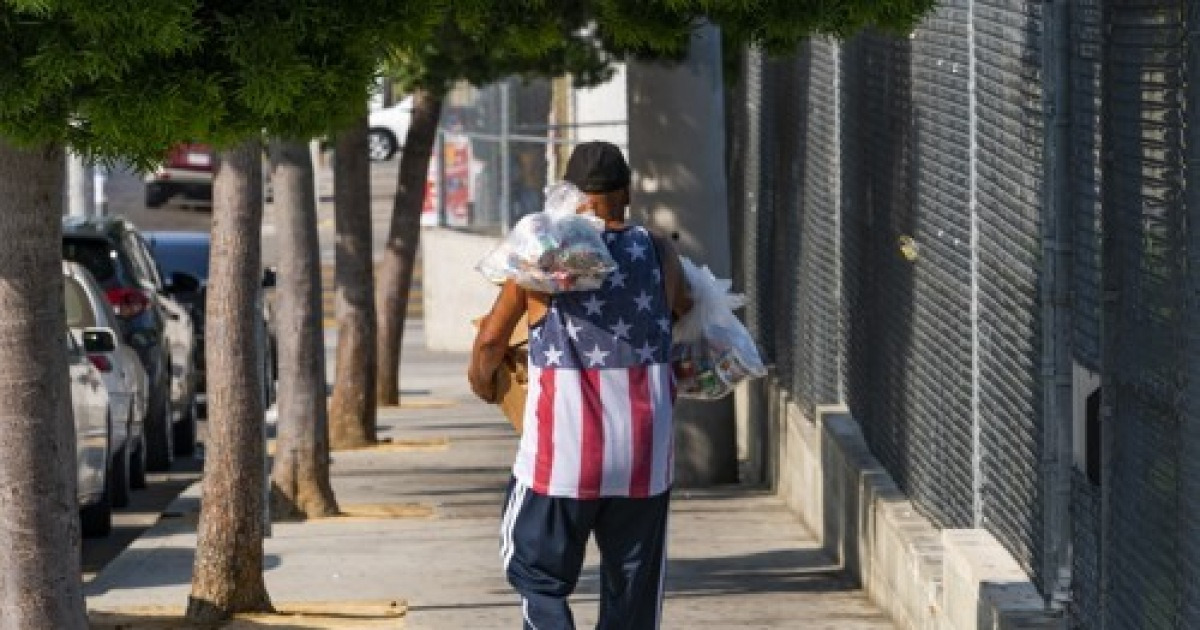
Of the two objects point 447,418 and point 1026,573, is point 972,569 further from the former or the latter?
point 447,418

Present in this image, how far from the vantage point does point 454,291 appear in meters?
33.4

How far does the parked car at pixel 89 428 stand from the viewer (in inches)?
620

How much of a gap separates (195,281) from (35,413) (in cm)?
1499

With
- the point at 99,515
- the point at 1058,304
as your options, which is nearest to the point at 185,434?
the point at 99,515

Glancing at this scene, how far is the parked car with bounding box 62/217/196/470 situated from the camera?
20.2 meters

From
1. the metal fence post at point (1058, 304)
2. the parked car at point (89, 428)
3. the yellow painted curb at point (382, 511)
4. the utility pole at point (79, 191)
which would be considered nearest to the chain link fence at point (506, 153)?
the utility pole at point (79, 191)

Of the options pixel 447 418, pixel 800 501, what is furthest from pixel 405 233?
pixel 800 501

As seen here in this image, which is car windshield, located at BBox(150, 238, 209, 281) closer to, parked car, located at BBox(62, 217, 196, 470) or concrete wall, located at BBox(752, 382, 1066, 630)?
parked car, located at BBox(62, 217, 196, 470)

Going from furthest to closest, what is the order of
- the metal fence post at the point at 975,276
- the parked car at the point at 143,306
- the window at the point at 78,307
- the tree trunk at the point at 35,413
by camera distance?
1. the parked car at the point at 143,306
2. the window at the point at 78,307
3. the metal fence post at the point at 975,276
4. the tree trunk at the point at 35,413

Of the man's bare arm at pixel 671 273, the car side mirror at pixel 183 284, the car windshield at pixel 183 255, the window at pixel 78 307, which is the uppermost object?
the man's bare arm at pixel 671 273

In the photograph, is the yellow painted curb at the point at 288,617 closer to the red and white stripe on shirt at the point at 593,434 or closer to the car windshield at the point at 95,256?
the red and white stripe on shirt at the point at 593,434

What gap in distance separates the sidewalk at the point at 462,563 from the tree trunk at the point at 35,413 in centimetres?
295

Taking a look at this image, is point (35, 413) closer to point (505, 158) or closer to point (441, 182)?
point (505, 158)

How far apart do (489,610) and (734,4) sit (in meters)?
3.88
